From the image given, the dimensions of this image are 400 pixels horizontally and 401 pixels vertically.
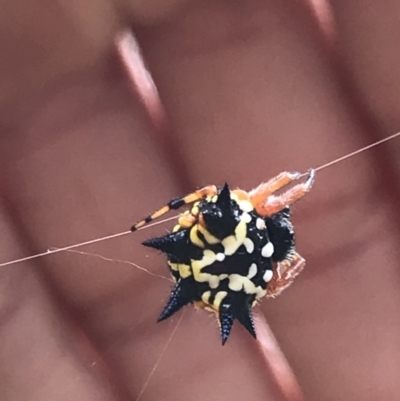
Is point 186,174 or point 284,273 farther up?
point 186,174

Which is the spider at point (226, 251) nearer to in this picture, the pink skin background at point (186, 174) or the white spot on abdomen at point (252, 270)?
the white spot on abdomen at point (252, 270)

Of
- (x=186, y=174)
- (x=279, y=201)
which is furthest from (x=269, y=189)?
(x=186, y=174)

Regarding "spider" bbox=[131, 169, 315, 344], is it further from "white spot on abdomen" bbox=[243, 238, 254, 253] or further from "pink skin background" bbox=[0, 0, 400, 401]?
"pink skin background" bbox=[0, 0, 400, 401]

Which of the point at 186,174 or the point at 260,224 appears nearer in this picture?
the point at 260,224

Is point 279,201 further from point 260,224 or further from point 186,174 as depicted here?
point 186,174

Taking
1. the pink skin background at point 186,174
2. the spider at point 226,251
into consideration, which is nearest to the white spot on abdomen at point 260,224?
the spider at point 226,251

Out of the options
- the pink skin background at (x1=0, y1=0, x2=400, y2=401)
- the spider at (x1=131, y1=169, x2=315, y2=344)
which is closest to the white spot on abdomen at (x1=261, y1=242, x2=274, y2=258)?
the spider at (x1=131, y1=169, x2=315, y2=344)
